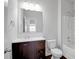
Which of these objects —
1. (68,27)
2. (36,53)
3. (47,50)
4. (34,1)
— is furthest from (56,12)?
(36,53)

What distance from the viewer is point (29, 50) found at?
285 centimetres

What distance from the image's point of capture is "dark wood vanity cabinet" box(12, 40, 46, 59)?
263cm

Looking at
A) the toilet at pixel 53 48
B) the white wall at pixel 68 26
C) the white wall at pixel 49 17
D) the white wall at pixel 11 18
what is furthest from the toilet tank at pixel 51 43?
the white wall at pixel 11 18

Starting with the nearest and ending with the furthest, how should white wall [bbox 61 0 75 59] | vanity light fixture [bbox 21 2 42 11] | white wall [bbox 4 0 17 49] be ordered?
white wall [bbox 4 0 17 49]
vanity light fixture [bbox 21 2 42 11]
white wall [bbox 61 0 75 59]

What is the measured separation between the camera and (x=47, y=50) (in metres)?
3.38

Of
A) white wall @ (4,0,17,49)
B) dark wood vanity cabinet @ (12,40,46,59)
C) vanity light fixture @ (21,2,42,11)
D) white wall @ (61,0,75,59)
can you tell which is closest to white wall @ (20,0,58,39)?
vanity light fixture @ (21,2,42,11)

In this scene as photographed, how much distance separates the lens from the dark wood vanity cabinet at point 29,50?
2633 mm

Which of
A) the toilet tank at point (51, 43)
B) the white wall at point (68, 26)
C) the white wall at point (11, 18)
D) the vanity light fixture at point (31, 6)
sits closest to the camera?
the white wall at point (11, 18)

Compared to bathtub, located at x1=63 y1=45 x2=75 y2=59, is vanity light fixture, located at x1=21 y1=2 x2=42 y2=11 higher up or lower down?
higher up

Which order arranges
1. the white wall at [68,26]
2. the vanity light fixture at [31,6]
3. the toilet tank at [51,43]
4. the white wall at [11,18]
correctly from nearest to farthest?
the white wall at [11,18]
the vanity light fixture at [31,6]
the white wall at [68,26]
the toilet tank at [51,43]

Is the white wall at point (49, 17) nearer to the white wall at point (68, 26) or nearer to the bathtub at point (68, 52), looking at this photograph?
the white wall at point (68, 26)

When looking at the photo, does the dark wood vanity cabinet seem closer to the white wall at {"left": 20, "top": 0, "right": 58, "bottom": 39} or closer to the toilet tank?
the toilet tank
